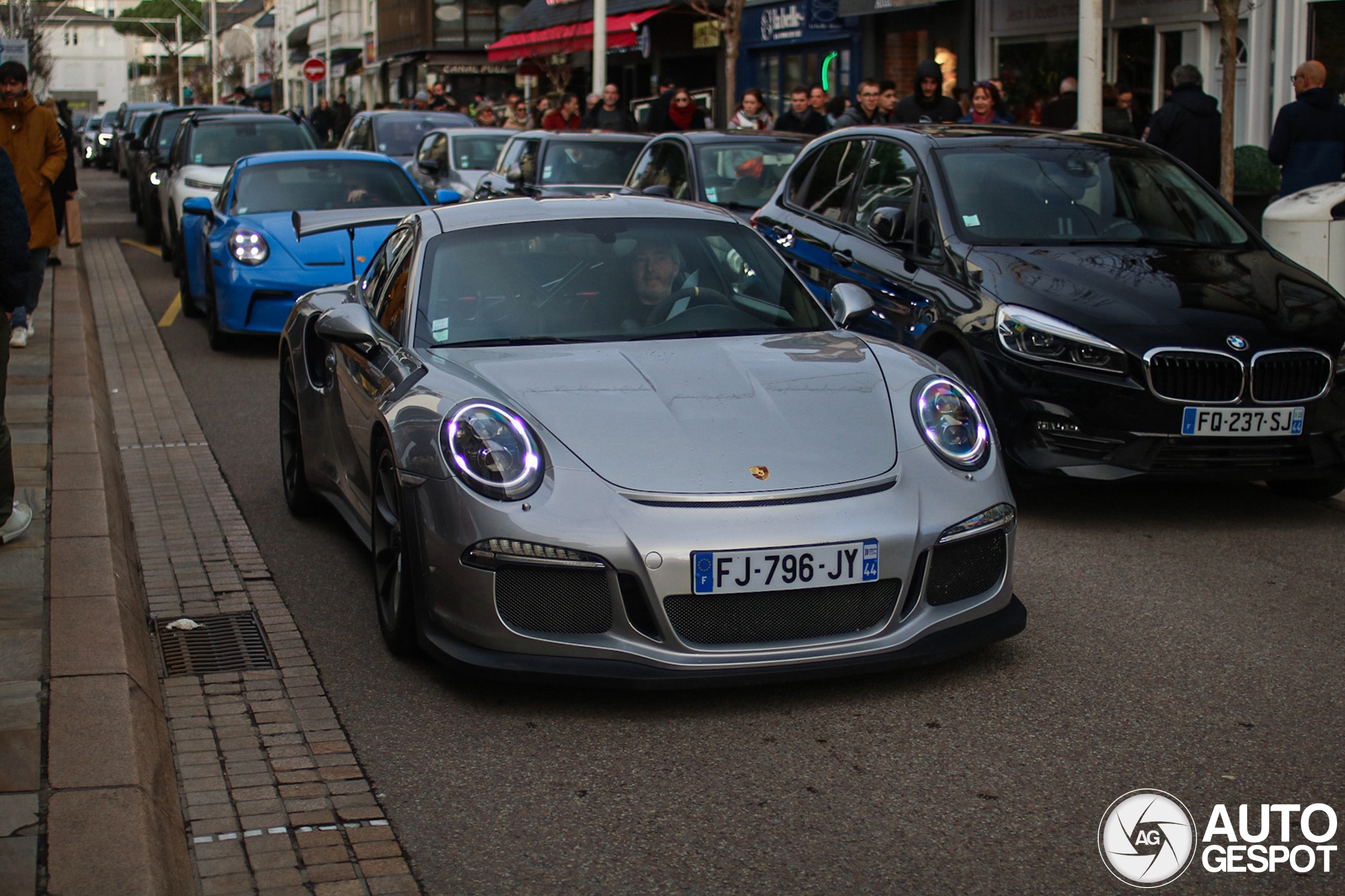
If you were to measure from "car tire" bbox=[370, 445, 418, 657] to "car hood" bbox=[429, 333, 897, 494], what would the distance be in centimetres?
42

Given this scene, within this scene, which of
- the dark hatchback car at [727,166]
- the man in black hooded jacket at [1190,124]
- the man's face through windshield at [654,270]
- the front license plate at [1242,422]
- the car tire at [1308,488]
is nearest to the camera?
the man's face through windshield at [654,270]

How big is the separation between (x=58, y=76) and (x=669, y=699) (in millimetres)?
158150

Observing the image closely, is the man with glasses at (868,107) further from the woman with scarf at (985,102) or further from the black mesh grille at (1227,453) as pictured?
the black mesh grille at (1227,453)

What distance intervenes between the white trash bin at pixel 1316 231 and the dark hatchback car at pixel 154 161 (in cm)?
1320

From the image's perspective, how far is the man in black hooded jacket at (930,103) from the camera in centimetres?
1418

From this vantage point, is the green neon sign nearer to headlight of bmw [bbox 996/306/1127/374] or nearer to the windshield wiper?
headlight of bmw [bbox 996/306/1127/374]

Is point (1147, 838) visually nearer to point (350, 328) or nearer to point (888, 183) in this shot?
point (350, 328)

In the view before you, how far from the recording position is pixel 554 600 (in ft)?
14.4

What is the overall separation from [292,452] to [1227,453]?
3943 millimetres

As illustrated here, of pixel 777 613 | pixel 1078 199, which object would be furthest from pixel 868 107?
pixel 777 613

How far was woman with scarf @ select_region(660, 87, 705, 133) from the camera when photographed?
18.5 meters

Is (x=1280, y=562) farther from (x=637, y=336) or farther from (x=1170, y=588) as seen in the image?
(x=637, y=336)

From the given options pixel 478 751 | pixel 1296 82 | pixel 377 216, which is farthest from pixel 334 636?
pixel 1296 82

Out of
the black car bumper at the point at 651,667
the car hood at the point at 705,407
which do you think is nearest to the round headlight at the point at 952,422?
the car hood at the point at 705,407
